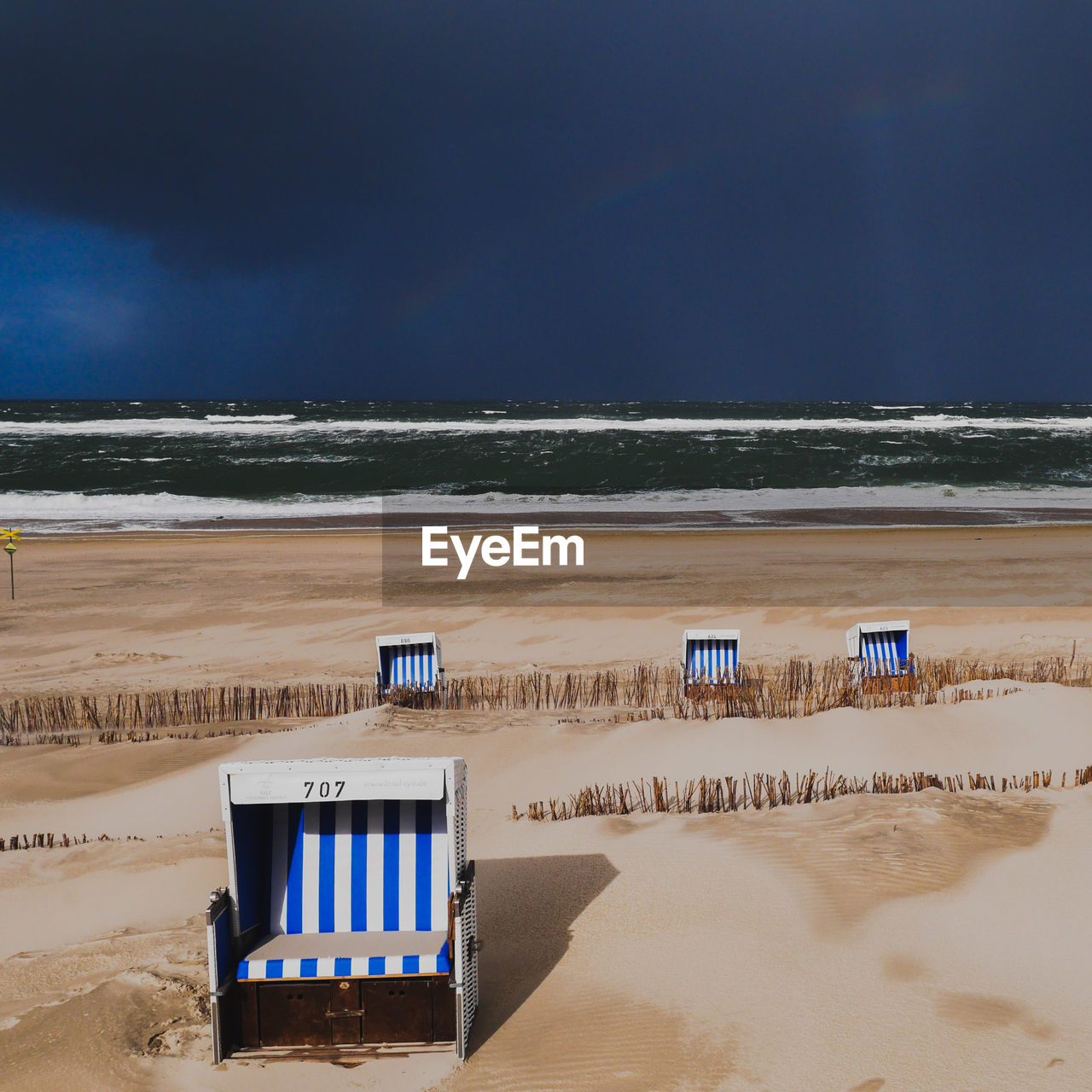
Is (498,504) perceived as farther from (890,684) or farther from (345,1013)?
(345,1013)

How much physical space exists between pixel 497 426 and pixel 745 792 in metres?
59.5

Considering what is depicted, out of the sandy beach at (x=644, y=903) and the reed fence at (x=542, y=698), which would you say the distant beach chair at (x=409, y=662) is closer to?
the reed fence at (x=542, y=698)

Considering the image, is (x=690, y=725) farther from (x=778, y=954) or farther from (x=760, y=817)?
(x=778, y=954)

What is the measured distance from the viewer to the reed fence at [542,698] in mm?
9234

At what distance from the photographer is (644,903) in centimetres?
527

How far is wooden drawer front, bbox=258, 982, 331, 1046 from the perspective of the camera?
3.98 meters

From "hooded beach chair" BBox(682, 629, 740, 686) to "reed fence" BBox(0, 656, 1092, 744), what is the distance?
0.21 metres

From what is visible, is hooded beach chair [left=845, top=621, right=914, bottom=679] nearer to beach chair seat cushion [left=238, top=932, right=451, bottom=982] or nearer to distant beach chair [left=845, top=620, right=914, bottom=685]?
distant beach chair [left=845, top=620, right=914, bottom=685]

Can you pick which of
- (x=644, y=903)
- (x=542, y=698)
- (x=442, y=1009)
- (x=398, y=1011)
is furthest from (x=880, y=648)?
(x=398, y=1011)

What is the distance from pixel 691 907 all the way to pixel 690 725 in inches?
132

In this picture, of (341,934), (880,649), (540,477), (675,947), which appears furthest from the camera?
(540,477)

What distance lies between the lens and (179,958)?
485cm

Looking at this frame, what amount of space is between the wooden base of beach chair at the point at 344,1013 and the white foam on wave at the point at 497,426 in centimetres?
5364

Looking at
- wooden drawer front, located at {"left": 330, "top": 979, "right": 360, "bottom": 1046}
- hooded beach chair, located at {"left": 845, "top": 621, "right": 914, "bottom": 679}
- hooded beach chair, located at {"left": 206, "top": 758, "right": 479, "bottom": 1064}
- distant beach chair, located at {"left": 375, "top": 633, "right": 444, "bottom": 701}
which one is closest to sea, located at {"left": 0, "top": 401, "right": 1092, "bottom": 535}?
hooded beach chair, located at {"left": 845, "top": 621, "right": 914, "bottom": 679}
